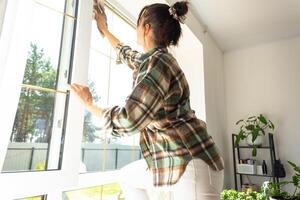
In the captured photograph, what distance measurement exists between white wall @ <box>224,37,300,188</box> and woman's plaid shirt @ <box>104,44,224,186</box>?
2.34 m

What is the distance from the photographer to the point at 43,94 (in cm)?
95

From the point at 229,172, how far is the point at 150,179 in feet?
7.75

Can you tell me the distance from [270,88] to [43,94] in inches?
112

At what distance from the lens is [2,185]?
0.70 m

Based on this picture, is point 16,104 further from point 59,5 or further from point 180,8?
point 180,8

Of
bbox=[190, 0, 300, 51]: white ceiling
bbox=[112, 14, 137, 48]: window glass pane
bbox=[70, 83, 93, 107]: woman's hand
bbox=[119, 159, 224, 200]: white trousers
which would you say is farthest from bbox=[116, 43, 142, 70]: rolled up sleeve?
bbox=[190, 0, 300, 51]: white ceiling

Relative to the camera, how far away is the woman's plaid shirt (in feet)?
2.28

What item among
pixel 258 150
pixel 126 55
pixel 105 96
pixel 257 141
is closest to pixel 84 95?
pixel 126 55

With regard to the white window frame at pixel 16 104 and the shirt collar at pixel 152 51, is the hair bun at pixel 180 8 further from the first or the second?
the white window frame at pixel 16 104

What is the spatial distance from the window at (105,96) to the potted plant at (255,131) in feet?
4.95

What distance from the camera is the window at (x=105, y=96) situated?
4.37 feet

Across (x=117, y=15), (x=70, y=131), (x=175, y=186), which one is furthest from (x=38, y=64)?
(x=117, y=15)

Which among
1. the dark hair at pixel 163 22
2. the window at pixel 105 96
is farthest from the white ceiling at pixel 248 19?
the dark hair at pixel 163 22

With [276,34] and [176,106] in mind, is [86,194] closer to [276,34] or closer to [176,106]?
[176,106]
